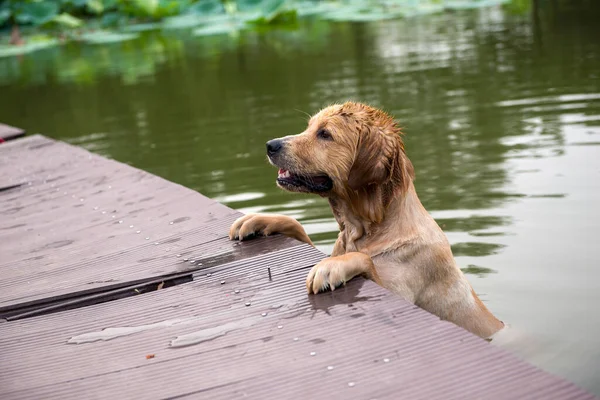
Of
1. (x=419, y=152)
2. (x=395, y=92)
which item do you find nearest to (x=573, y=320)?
(x=419, y=152)

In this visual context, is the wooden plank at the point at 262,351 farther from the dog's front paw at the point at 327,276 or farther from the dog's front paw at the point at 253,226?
the dog's front paw at the point at 253,226

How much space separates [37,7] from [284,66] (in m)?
15.0

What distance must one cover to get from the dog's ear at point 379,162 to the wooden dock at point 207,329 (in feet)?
1.70

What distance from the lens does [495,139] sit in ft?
29.8

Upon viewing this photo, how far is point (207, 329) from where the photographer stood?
150 inches

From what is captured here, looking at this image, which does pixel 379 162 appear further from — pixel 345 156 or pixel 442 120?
pixel 442 120

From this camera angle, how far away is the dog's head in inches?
169

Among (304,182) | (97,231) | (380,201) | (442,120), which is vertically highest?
(304,182)

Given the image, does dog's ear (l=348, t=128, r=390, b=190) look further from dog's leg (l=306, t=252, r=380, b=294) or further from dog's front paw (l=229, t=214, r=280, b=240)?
dog's front paw (l=229, t=214, r=280, b=240)

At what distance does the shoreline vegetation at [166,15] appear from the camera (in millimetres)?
24234

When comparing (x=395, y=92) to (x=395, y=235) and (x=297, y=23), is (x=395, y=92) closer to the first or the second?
(x=395, y=235)

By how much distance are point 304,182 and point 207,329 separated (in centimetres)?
100

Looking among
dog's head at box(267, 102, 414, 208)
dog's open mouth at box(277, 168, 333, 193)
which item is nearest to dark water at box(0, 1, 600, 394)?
dog's head at box(267, 102, 414, 208)

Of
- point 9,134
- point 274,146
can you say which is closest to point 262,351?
point 274,146
